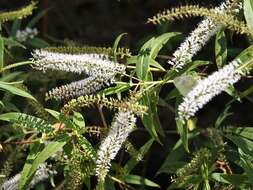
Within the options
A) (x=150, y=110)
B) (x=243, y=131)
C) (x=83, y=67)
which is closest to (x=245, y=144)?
(x=243, y=131)

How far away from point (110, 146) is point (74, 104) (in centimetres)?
21

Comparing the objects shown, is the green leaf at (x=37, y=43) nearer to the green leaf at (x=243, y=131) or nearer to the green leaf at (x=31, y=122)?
the green leaf at (x=31, y=122)

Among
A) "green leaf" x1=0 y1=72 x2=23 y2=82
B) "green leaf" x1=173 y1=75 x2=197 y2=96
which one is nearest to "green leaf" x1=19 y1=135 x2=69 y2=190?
"green leaf" x1=173 y1=75 x2=197 y2=96

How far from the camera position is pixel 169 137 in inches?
161

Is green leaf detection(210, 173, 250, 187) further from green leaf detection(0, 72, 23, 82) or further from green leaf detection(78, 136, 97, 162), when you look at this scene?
green leaf detection(0, 72, 23, 82)

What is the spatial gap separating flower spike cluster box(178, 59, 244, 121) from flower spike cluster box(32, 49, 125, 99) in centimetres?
51

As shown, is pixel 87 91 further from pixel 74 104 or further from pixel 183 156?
pixel 183 156

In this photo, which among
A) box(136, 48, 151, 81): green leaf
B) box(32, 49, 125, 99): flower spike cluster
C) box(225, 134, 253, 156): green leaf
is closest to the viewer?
box(32, 49, 125, 99): flower spike cluster

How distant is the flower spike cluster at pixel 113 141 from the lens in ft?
7.18

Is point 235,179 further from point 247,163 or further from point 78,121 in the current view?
point 78,121

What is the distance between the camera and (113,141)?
2.23 metres

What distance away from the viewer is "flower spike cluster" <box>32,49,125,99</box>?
238cm

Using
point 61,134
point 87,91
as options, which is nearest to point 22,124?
point 61,134

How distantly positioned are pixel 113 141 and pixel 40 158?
402 millimetres
